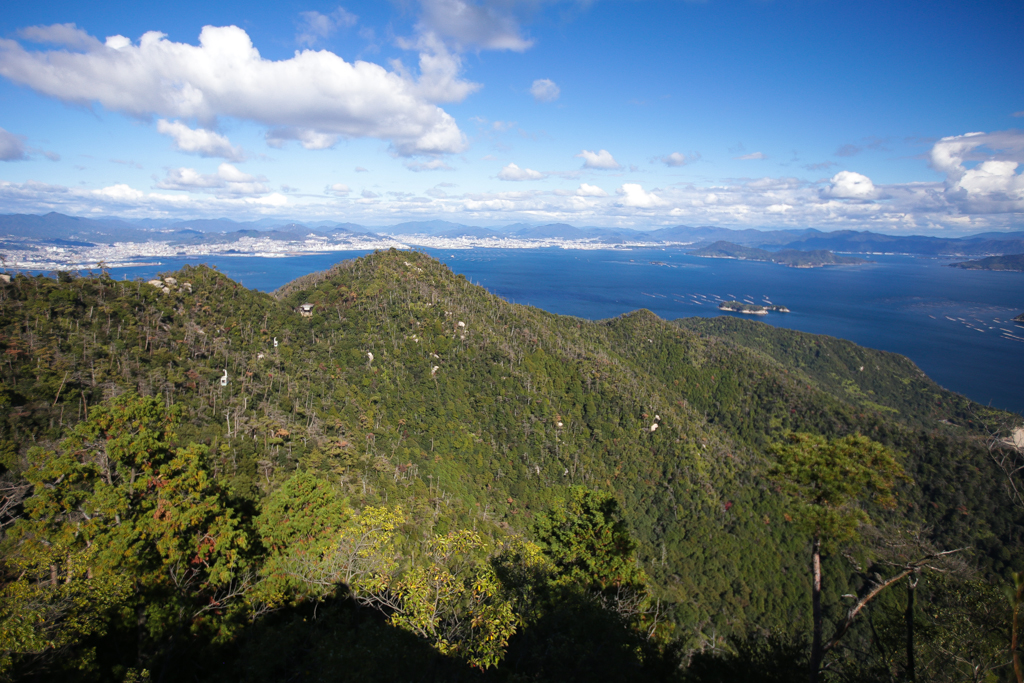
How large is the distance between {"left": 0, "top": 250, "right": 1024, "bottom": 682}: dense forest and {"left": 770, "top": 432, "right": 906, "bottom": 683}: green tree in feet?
0.32

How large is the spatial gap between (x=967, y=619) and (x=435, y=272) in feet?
361

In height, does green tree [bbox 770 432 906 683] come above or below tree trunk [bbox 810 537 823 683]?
above

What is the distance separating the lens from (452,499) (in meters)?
57.6

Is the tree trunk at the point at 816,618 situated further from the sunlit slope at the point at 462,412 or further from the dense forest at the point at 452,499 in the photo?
the sunlit slope at the point at 462,412

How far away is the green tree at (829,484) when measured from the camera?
558 inches

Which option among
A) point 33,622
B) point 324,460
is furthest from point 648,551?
point 33,622

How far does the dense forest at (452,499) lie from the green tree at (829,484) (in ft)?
0.32

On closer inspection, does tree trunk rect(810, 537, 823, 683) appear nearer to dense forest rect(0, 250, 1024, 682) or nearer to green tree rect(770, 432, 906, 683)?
green tree rect(770, 432, 906, 683)

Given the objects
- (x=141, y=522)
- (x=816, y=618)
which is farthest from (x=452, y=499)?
(x=816, y=618)

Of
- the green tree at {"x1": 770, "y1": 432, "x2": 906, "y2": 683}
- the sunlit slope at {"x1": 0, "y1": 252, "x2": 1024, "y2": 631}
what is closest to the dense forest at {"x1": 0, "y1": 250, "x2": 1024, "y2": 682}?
the green tree at {"x1": 770, "y1": 432, "x2": 906, "y2": 683}

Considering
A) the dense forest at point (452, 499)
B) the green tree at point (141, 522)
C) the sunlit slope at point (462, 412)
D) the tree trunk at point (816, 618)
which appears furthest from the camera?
the sunlit slope at point (462, 412)

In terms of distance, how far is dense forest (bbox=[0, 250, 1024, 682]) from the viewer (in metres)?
13.5

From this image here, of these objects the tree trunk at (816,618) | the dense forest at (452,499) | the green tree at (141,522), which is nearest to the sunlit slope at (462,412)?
the dense forest at (452,499)

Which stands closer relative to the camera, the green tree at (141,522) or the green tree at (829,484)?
the green tree at (141,522)
